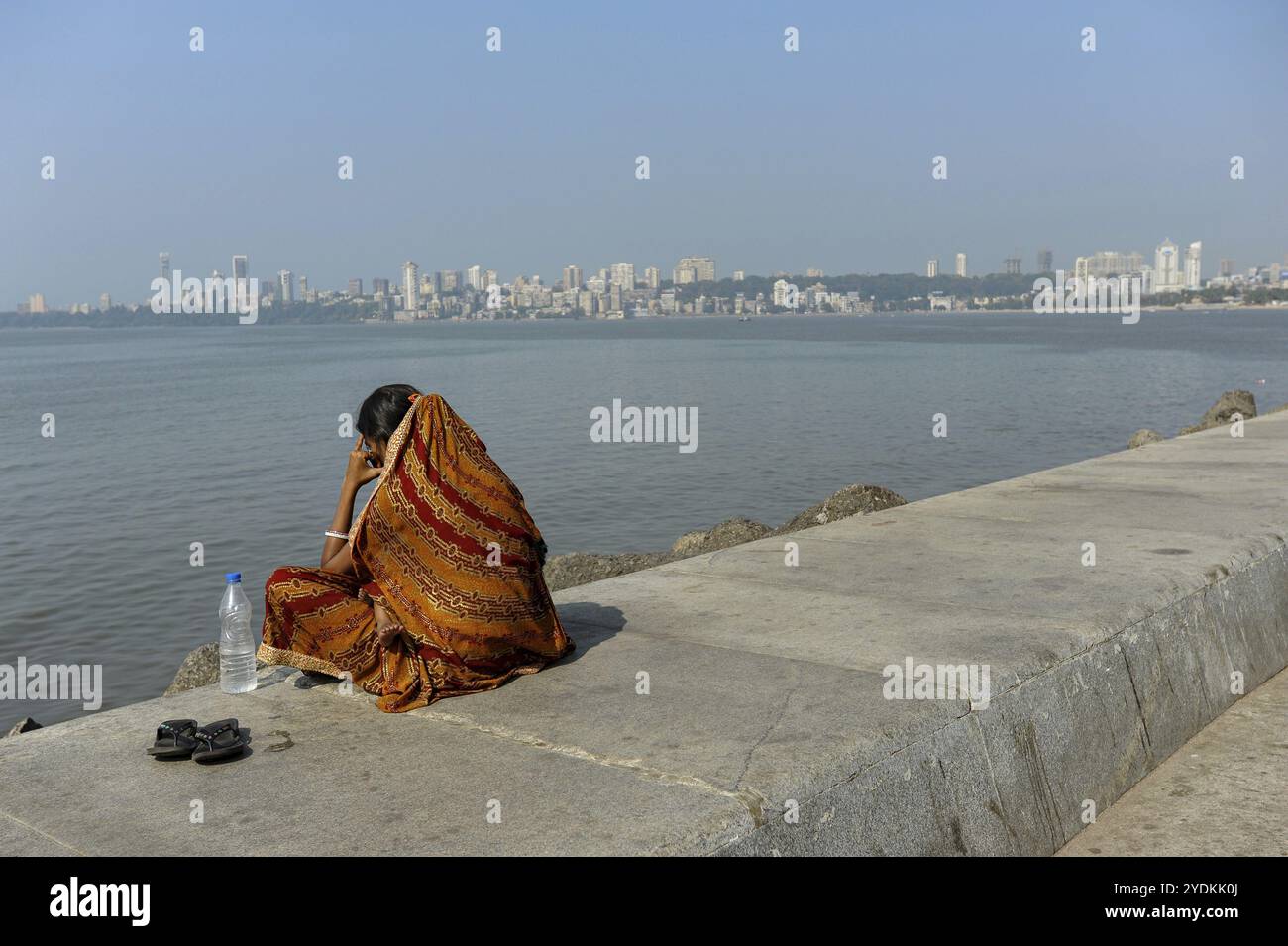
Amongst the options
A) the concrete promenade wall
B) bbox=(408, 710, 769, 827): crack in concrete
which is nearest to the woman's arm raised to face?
the concrete promenade wall

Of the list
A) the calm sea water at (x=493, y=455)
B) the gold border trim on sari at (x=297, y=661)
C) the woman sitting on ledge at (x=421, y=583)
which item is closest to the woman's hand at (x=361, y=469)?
the woman sitting on ledge at (x=421, y=583)

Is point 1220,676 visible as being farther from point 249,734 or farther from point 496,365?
point 496,365

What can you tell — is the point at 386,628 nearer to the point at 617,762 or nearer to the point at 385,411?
the point at 385,411

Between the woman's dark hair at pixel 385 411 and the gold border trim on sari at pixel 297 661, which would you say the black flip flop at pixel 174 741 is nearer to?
the gold border trim on sari at pixel 297 661

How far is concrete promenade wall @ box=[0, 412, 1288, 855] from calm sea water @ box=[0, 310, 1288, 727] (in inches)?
274

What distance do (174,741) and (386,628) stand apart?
0.94 meters

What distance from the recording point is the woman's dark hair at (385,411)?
507 cm

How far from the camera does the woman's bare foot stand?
4809mm

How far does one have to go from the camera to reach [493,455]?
27.1 m

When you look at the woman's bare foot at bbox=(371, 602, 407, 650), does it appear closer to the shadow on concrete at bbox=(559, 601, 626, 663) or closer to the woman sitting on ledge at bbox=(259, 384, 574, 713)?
the woman sitting on ledge at bbox=(259, 384, 574, 713)

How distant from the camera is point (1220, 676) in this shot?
5871 millimetres

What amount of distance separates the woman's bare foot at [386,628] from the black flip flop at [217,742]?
2.40ft

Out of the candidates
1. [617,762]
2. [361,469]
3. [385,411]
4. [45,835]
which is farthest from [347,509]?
[45,835]
